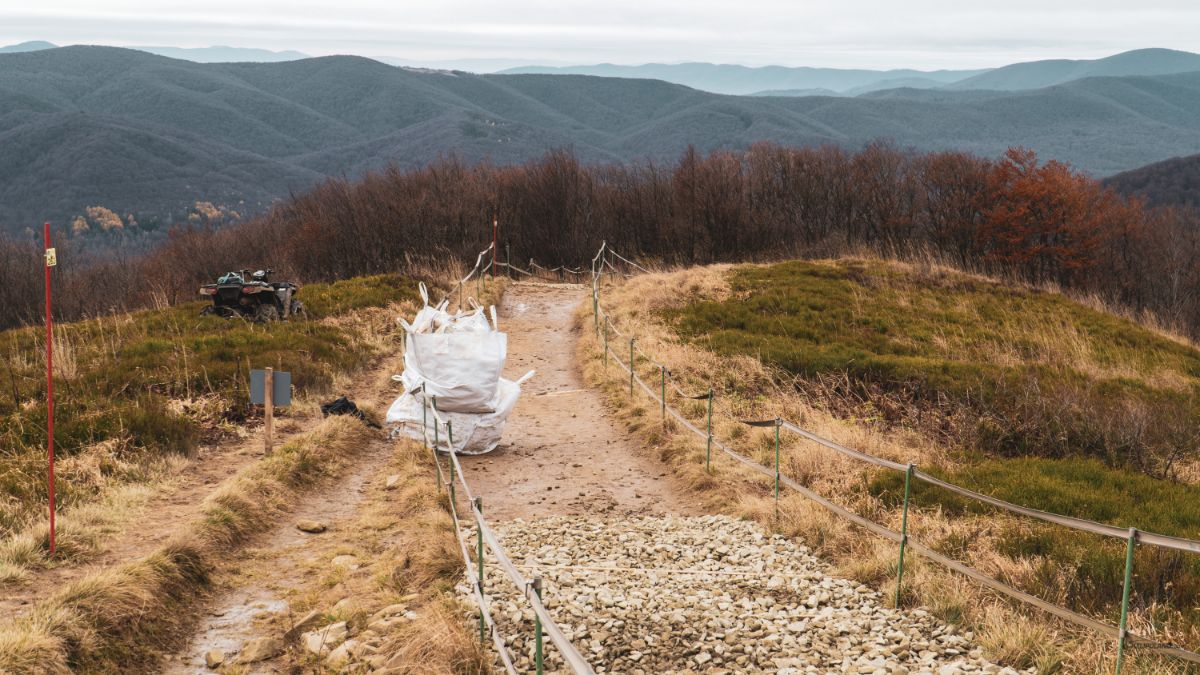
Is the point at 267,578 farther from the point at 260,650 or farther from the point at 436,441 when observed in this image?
the point at 436,441

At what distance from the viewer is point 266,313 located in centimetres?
1861

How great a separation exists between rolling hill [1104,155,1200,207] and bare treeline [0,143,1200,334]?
195ft

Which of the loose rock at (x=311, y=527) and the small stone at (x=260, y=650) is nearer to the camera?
the small stone at (x=260, y=650)

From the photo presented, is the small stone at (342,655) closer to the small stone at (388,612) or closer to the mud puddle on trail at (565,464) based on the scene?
the small stone at (388,612)

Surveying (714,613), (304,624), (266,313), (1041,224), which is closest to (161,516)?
(304,624)

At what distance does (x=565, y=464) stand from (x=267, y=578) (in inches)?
169

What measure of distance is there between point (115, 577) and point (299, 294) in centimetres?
1649

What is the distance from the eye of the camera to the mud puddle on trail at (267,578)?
6.34 meters

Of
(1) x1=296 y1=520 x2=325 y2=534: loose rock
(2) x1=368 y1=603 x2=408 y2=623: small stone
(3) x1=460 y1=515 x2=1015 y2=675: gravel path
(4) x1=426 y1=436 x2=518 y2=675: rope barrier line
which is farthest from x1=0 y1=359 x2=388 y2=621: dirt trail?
(3) x1=460 y1=515 x2=1015 y2=675: gravel path

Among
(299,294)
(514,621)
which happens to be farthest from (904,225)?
(514,621)

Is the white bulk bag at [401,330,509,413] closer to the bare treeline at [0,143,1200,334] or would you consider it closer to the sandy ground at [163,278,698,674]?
the sandy ground at [163,278,698,674]

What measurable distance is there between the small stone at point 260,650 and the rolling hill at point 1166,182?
12524 centimetres

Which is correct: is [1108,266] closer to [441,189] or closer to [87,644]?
[441,189]

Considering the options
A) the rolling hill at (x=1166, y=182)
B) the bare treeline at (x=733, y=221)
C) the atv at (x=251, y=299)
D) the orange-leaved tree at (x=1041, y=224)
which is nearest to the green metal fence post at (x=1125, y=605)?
the atv at (x=251, y=299)
